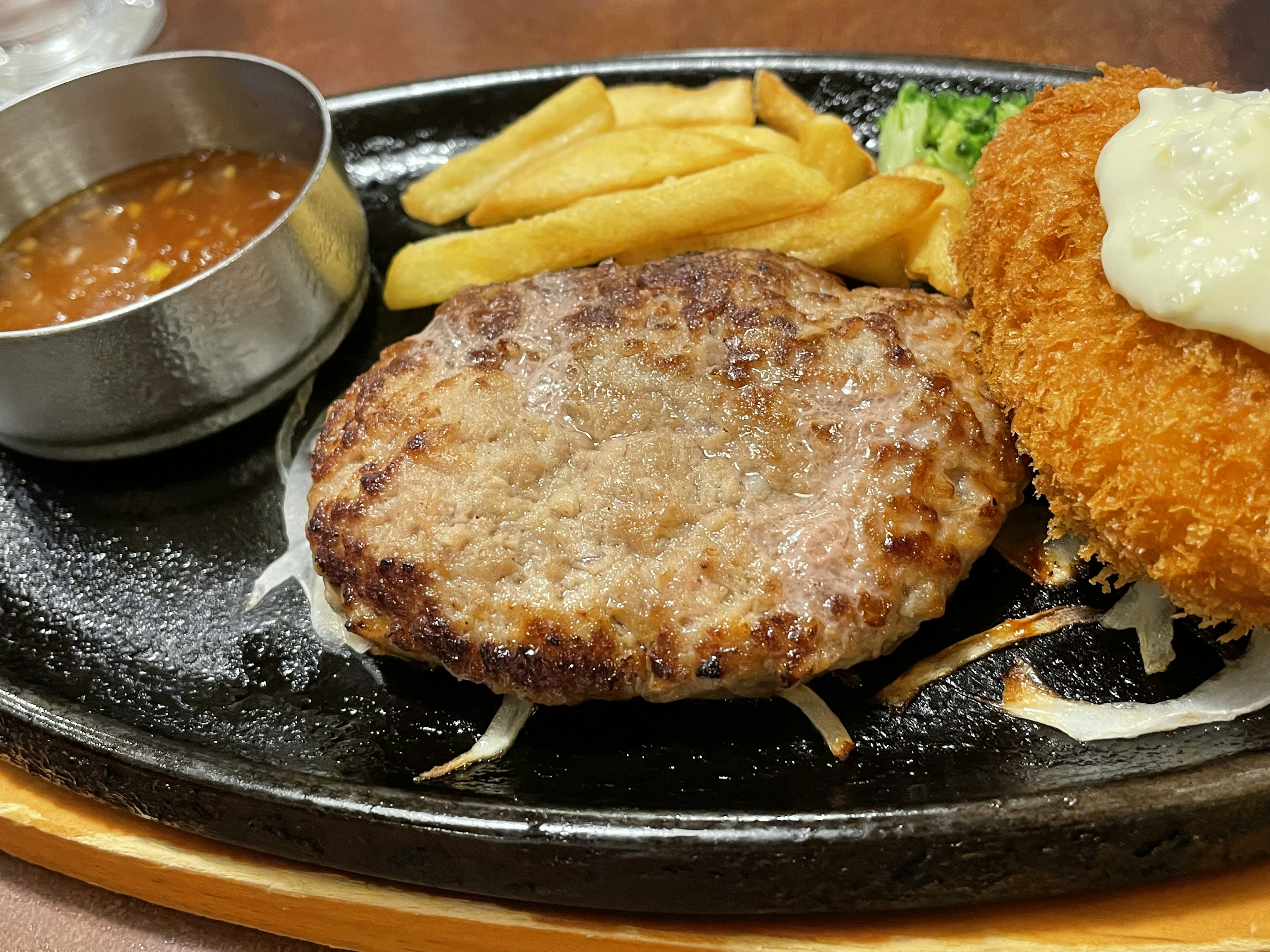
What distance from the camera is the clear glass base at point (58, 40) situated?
5070 millimetres

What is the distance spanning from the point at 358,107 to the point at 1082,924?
3.49 m

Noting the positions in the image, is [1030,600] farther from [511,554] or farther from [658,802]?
[511,554]

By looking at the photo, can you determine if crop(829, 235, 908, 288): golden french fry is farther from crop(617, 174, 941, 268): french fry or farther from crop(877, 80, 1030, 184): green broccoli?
crop(877, 80, 1030, 184): green broccoli

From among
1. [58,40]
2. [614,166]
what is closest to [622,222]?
[614,166]

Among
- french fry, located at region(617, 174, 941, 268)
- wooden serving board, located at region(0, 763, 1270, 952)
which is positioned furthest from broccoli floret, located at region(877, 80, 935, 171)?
wooden serving board, located at region(0, 763, 1270, 952)

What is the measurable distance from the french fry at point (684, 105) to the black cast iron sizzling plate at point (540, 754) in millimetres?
1636

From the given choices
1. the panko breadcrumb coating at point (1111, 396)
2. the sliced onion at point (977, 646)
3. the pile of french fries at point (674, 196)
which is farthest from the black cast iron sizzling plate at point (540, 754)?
the pile of french fries at point (674, 196)

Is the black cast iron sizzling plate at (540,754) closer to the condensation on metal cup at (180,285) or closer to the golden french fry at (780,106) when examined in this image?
the condensation on metal cup at (180,285)

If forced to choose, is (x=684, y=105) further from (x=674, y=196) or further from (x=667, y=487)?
(x=667, y=487)

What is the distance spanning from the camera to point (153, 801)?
2.00 m

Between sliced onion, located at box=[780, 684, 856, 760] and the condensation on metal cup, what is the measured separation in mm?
1761

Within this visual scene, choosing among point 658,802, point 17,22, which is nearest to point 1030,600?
point 658,802

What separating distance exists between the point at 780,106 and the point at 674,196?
0.75 metres

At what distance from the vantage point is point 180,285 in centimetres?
264
